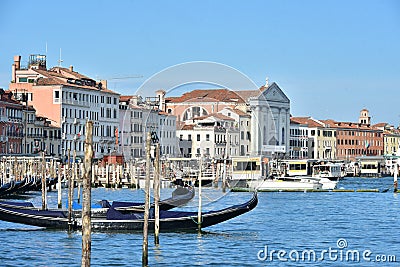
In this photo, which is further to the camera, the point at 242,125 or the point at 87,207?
the point at 242,125

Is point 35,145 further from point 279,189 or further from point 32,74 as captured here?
point 279,189

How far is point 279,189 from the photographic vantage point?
36500mm

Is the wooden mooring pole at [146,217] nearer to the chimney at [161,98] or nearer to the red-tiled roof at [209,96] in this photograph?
the chimney at [161,98]

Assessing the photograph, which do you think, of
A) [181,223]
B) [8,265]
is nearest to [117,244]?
[181,223]

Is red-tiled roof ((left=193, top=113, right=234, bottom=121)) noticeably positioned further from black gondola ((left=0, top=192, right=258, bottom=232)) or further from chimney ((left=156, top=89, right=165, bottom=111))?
black gondola ((left=0, top=192, right=258, bottom=232))

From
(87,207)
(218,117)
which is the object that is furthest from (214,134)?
(87,207)

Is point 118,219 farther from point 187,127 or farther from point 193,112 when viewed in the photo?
point 193,112

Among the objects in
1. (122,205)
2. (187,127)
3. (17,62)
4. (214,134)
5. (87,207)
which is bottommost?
(122,205)

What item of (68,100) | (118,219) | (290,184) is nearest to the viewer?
(118,219)

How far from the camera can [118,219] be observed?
58.0 ft

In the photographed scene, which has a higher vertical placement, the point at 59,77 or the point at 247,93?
the point at 59,77

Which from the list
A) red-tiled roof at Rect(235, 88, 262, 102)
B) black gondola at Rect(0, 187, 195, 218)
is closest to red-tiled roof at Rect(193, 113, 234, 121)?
red-tiled roof at Rect(235, 88, 262, 102)
